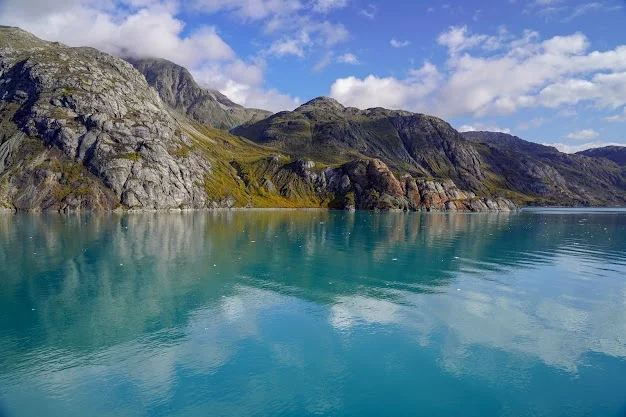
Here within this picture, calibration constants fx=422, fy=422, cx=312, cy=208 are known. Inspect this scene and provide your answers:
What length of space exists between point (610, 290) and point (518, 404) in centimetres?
3892

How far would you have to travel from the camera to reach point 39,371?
94.6 feet

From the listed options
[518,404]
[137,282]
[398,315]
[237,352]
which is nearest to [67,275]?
[137,282]

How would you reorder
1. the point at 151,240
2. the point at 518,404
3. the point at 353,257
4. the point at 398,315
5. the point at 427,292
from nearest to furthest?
the point at 518,404, the point at 398,315, the point at 427,292, the point at 353,257, the point at 151,240

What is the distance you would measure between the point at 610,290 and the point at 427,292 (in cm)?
2498

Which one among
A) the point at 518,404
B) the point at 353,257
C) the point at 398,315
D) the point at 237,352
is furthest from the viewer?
the point at 353,257

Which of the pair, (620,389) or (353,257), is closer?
(620,389)

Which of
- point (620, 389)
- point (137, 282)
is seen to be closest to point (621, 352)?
point (620, 389)

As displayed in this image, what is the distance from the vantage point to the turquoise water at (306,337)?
26.3m

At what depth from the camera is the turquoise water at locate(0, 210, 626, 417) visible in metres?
26.3

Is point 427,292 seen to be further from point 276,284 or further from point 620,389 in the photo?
point 620,389

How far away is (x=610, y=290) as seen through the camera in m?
55.2

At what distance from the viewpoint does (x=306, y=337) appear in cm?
3638

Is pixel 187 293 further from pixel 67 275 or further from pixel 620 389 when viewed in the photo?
pixel 620 389

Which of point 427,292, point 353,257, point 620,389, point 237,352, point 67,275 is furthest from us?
point 353,257
